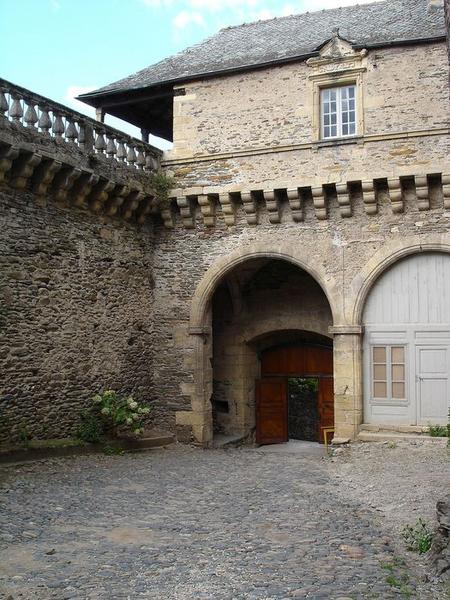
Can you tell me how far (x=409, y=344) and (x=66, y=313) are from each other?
586cm

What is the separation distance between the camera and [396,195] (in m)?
11.3

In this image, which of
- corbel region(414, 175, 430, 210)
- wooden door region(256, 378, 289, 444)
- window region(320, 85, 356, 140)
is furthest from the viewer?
wooden door region(256, 378, 289, 444)

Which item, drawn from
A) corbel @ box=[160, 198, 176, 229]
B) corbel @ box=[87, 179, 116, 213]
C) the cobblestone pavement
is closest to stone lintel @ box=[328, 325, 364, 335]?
the cobblestone pavement

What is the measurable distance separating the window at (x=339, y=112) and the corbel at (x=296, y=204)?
3.89 feet

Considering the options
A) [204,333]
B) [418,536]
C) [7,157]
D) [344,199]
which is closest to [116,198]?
[7,157]

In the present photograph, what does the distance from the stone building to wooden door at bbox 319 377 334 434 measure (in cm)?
162

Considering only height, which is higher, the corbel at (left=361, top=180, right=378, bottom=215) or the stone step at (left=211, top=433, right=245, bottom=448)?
the corbel at (left=361, top=180, right=378, bottom=215)

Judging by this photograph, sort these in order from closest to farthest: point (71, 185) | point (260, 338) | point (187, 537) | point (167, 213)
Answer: point (187, 537), point (71, 185), point (167, 213), point (260, 338)

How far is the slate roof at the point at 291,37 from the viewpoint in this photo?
479 inches

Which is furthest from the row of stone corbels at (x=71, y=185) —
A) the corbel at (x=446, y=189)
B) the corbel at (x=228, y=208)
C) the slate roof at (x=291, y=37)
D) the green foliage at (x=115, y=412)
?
the corbel at (x=446, y=189)

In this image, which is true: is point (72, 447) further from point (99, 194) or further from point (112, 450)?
point (99, 194)

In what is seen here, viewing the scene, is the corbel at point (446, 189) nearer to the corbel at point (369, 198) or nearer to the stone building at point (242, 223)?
the stone building at point (242, 223)

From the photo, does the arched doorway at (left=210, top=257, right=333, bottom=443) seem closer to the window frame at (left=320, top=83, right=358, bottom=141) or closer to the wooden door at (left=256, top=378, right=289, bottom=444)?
the wooden door at (left=256, top=378, right=289, bottom=444)

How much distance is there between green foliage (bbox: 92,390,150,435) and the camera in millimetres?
11297
